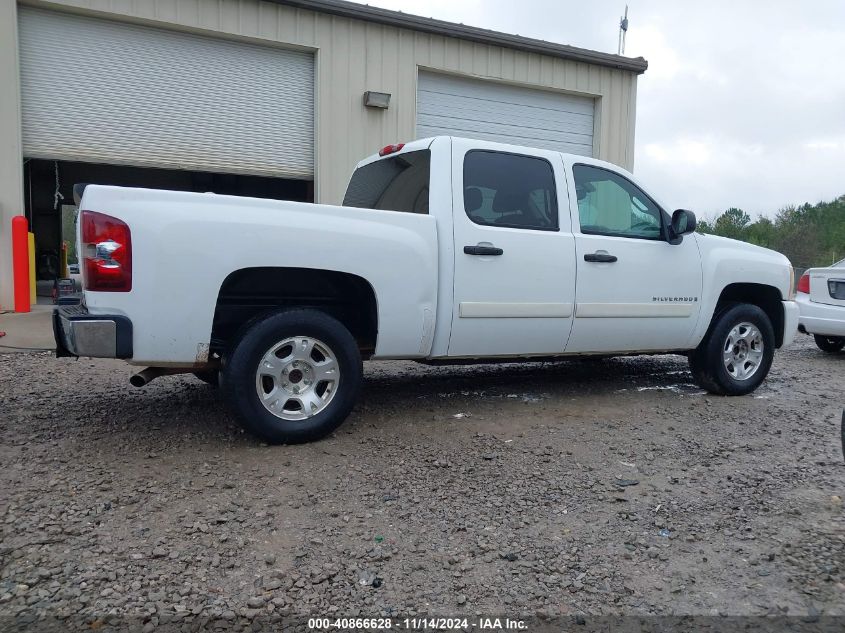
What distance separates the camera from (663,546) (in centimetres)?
294

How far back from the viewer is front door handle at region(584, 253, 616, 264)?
16.4 ft

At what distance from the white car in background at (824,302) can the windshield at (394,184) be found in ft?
18.1

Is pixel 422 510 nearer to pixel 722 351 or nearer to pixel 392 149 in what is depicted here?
pixel 392 149

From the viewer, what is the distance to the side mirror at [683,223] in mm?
5293

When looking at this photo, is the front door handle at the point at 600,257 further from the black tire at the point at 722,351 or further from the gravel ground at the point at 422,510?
the black tire at the point at 722,351

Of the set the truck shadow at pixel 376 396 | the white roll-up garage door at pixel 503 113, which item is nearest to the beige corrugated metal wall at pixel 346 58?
the white roll-up garage door at pixel 503 113

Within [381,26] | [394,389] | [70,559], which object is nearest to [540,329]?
[394,389]

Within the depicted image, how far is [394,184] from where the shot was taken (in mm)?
5402

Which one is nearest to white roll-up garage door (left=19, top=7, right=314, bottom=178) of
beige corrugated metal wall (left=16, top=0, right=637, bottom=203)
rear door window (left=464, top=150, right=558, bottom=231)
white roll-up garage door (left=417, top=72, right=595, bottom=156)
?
beige corrugated metal wall (left=16, top=0, right=637, bottom=203)

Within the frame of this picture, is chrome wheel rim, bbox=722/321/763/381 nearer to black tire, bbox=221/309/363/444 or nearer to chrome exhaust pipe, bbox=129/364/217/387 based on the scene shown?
black tire, bbox=221/309/363/444

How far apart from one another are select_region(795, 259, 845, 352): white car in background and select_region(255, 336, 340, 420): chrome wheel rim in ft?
21.4

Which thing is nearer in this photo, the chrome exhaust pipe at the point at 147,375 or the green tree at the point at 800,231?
the chrome exhaust pipe at the point at 147,375

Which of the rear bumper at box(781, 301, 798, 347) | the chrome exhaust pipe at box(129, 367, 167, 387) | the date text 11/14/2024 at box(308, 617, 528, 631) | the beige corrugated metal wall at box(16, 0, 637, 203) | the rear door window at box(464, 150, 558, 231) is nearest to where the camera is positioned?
the date text 11/14/2024 at box(308, 617, 528, 631)

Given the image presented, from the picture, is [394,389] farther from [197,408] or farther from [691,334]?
[691,334]
